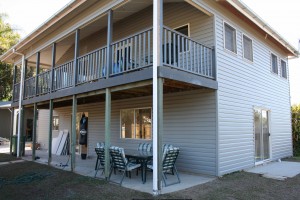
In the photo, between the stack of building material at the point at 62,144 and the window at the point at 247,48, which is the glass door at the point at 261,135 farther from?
the stack of building material at the point at 62,144

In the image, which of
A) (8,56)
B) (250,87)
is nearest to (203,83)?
(250,87)

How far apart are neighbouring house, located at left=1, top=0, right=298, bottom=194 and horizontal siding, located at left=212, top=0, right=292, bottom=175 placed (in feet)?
0.11

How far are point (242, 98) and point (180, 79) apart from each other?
375cm

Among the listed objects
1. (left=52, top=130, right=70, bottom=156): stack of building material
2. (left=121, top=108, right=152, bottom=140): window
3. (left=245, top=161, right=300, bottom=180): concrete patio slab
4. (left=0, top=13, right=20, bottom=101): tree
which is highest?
(left=0, top=13, right=20, bottom=101): tree

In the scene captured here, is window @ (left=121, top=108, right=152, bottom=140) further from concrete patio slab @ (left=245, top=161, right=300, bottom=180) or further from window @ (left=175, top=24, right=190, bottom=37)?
concrete patio slab @ (left=245, top=161, right=300, bottom=180)

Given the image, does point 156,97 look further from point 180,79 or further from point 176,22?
point 176,22

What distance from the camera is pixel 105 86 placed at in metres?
7.54

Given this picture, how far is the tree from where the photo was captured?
2578 cm

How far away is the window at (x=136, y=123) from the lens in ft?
31.8

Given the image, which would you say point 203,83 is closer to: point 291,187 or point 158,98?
point 158,98

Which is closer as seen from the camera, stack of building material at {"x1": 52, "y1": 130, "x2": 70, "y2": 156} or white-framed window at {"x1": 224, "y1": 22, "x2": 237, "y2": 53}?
white-framed window at {"x1": 224, "y1": 22, "x2": 237, "y2": 53}

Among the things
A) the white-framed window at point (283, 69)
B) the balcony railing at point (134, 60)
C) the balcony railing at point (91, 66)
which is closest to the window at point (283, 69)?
the white-framed window at point (283, 69)

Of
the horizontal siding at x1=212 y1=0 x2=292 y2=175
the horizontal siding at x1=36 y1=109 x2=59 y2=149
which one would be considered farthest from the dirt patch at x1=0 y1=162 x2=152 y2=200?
the horizontal siding at x1=36 y1=109 x2=59 y2=149

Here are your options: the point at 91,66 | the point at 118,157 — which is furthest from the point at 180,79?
the point at 91,66
